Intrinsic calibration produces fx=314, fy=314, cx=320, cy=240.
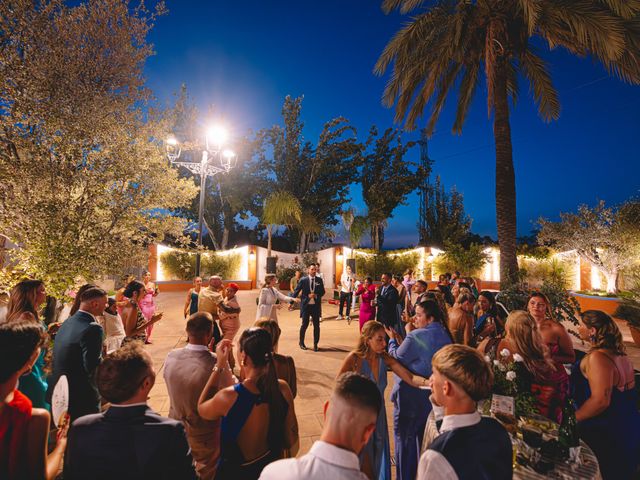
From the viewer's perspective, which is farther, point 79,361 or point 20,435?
point 79,361

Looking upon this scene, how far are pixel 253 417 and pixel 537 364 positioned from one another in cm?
221

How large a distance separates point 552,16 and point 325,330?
31.6ft

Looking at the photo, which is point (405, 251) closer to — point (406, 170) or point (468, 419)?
point (406, 170)

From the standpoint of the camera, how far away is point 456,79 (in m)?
10.2

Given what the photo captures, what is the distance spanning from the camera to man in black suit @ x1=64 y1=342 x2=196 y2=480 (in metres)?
1.25

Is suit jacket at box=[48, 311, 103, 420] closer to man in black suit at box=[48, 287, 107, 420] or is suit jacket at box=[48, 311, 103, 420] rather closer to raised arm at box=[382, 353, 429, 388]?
man in black suit at box=[48, 287, 107, 420]

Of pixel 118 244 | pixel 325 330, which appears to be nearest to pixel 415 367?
pixel 118 244

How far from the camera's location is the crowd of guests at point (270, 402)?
127 cm

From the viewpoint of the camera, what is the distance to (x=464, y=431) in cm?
137

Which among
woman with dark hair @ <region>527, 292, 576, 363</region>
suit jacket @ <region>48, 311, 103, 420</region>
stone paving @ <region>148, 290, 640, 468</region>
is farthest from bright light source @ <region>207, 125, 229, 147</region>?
woman with dark hair @ <region>527, 292, 576, 363</region>

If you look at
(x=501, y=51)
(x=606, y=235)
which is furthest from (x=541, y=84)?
(x=606, y=235)

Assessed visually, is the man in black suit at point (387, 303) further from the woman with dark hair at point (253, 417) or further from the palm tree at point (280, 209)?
the palm tree at point (280, 209)

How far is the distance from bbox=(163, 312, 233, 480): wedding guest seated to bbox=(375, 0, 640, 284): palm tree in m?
7.48

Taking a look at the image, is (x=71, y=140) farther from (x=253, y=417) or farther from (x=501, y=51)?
(x=501, y=51)
